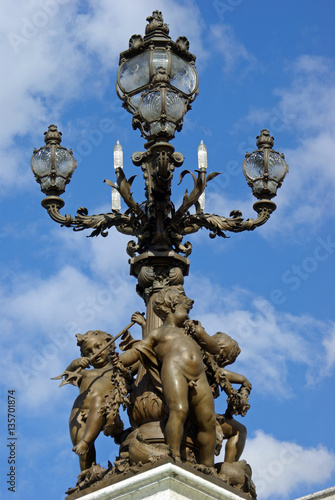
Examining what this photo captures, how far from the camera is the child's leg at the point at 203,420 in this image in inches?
590

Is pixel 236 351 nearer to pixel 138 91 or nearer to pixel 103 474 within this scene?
pixel 103 474

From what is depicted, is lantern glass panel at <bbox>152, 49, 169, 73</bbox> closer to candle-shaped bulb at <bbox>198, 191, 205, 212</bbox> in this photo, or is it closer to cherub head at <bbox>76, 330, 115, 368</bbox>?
candle-shaped bulb at <bbox>198, 191, 205, 212</bbox>

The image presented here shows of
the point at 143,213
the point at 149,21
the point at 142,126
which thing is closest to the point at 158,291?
the point at 143,213

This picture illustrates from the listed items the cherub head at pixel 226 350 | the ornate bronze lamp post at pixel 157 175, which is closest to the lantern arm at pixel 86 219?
the ornate bronze lamp post at pixel 157 175

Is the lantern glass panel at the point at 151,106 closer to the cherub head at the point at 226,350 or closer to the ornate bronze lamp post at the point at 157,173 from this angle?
the ornate bronze lamp post at the point at 157,173

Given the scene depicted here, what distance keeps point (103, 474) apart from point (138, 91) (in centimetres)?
447

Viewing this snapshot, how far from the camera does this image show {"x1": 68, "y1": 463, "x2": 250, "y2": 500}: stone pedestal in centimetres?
1441

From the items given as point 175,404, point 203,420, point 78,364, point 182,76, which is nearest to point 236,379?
point 203,420

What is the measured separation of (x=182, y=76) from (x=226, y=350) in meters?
3.32

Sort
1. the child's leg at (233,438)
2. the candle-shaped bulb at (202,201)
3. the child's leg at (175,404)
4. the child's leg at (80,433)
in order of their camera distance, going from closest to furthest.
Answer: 1. the child's leg at (175,404)
2. the child's leg at (80,433)
3. the child's leg at (233,438)
4. the candle-shaped bulb at (202,201)

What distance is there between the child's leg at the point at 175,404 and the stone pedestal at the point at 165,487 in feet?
0.82

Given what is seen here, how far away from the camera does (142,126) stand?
55.4 feet

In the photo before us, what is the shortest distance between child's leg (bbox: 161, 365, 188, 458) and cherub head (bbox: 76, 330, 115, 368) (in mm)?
1212

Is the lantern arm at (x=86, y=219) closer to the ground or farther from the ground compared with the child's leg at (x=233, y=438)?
farther from the ground
